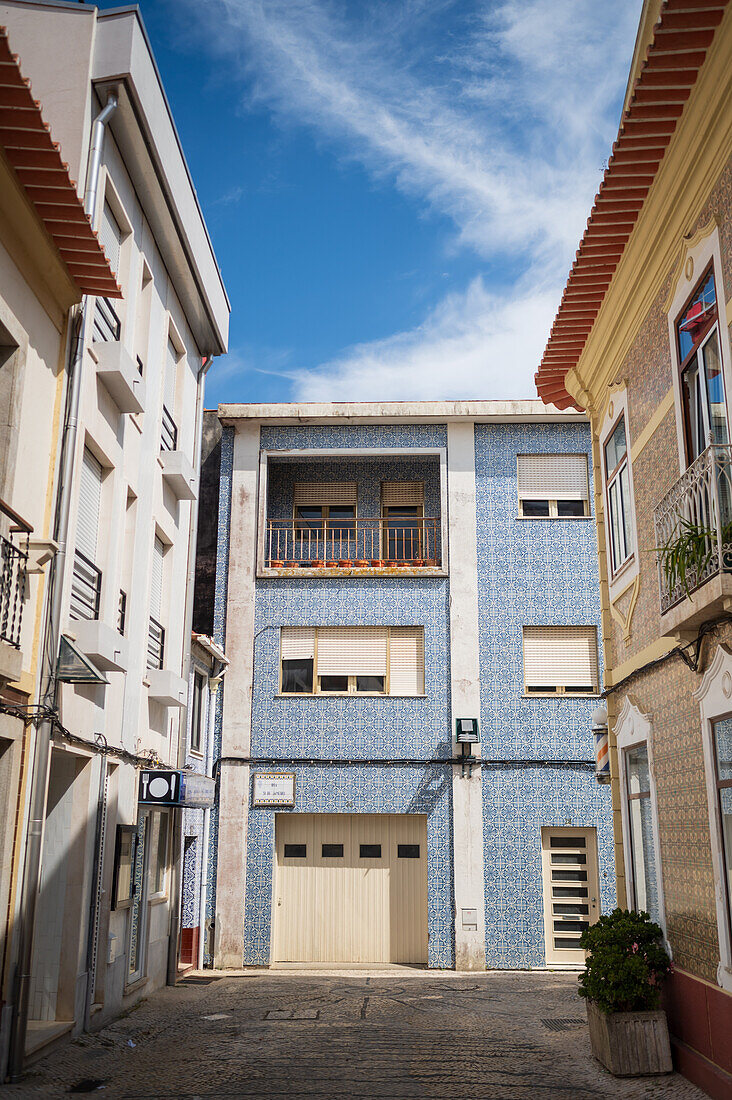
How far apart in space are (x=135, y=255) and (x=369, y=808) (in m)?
9.96

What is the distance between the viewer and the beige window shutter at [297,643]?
1808 cm

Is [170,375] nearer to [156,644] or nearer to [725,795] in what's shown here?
[156,644]

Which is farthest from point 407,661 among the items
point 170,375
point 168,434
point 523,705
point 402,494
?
point 170,375

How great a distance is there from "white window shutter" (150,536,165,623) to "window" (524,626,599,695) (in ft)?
23.1

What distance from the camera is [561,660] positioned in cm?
1778

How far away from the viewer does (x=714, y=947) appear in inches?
293

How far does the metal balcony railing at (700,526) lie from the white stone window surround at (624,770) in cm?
225

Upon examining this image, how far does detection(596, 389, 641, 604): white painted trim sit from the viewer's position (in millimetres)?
10047

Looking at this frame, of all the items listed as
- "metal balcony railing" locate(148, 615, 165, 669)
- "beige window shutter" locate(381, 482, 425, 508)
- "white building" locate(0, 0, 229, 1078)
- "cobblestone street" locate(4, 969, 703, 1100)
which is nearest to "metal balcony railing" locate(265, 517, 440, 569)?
"beige window shutter" locate(381, 482, 425, 508)

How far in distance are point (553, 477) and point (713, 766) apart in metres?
11.5

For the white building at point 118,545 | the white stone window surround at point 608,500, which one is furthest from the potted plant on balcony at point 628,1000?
the white building at point 118,545

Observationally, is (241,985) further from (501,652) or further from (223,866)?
(501,652)

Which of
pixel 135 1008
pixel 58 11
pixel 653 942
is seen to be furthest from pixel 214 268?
pixel 653 942

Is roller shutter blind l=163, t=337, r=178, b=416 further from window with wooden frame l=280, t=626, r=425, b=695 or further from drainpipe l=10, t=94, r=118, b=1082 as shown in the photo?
window with wooden frame l=280, t=626, r=425, b=695
